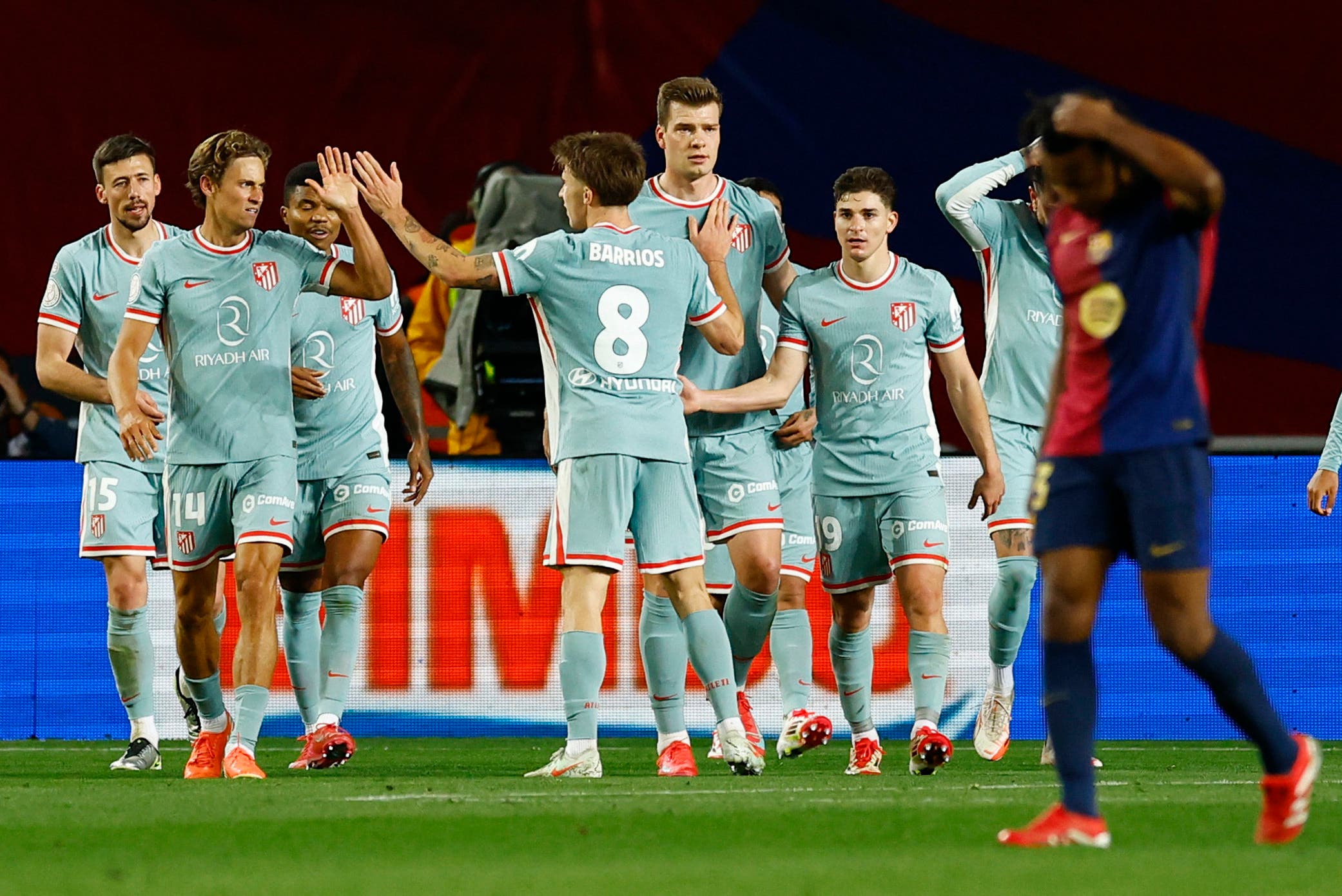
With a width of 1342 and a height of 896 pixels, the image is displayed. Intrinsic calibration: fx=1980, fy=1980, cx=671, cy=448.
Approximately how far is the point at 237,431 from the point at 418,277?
5.99 m

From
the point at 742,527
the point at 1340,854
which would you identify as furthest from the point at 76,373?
the point at 1340,854

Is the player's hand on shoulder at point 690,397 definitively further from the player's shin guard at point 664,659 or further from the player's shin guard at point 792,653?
the player's shin guard at point 792,653

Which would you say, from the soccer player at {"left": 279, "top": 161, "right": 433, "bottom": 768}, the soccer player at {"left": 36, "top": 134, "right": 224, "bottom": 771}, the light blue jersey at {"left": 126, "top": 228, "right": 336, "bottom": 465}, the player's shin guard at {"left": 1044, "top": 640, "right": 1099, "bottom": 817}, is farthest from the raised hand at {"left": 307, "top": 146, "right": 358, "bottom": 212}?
the player's shin guard at {"left": 1044, "top": 640, "right": 1099, "bottom": 817}

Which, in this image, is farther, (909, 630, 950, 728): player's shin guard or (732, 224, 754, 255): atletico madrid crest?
(732, 224, 754, 255): atletico madrid crest

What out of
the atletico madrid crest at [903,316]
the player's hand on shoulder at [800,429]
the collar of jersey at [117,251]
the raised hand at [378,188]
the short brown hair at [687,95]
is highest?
the short brown hair at [687,95]

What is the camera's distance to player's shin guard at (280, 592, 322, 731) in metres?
8.12

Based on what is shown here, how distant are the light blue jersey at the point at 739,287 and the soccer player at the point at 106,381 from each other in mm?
2382

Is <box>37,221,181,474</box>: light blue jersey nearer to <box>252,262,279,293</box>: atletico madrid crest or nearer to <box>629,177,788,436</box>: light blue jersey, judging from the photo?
<box>252,262,279,293</box>: atletico madrid crest

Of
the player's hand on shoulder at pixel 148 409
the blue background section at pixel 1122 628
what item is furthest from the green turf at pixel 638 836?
the blue background section at pixel 1122 628

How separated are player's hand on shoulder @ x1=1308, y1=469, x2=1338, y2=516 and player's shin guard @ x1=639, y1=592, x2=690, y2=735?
9.10 feet

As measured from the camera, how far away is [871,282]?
780 centimetres

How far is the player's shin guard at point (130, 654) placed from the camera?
8445mm

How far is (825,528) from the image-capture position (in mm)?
7852

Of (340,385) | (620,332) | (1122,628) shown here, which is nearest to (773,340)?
(340,385)
